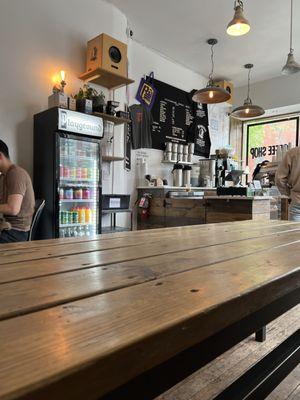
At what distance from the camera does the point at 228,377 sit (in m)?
1.58

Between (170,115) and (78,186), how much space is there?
2.84 meters

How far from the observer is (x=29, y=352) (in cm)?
38

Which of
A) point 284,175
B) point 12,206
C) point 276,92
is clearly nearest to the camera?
point 12,206

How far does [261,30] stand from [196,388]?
5.16m

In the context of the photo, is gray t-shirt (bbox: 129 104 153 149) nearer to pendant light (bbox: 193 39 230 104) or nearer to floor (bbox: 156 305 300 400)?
pendant light (bbox: 193 39 230 104)

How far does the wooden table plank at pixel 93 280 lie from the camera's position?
→ 56 centimetres

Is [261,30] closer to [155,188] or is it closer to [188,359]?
[155,188]

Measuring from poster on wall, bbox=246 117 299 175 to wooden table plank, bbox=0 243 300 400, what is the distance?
7125 mm

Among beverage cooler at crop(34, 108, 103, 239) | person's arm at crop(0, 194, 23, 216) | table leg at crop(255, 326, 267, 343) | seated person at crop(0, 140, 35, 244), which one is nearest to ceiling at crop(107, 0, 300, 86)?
beverage cooler at crop(34, 108, 103, 239)

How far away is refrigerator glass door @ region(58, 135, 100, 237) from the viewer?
3562mm

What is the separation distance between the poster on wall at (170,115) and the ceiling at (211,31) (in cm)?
64

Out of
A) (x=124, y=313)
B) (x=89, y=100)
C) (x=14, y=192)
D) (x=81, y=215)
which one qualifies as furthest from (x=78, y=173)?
(x=124, y=313)

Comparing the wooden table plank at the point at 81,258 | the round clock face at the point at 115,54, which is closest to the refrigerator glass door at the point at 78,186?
the round clock face at the point at 115,54

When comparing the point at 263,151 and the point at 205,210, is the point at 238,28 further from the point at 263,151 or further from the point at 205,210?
the point at 263,151
